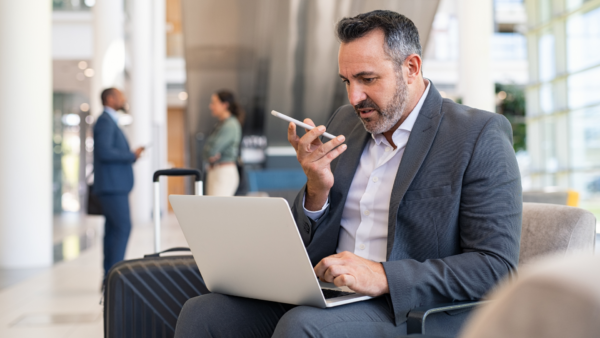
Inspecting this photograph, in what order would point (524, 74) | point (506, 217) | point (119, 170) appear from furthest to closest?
1. point (524, 74)
2. point (119, 170)
3. point (506, 217)

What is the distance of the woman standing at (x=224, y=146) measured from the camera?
5.87 meters

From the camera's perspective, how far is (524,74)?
18906 millimetres

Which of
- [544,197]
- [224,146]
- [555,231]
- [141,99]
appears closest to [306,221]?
[555,231]

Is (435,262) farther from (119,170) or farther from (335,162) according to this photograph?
(119,170)

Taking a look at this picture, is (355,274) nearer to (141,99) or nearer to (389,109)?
(389,109)

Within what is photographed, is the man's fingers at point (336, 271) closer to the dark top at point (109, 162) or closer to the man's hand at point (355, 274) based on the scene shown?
the man's hand at point (355, 274)

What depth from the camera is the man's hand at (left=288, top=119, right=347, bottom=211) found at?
1.47m

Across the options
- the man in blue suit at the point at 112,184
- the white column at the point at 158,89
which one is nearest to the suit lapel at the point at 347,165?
the man in blue suit at the point at 112,184

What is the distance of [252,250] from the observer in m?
1.36

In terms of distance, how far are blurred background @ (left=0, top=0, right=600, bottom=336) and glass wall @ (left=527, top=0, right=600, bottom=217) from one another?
0.8 inches

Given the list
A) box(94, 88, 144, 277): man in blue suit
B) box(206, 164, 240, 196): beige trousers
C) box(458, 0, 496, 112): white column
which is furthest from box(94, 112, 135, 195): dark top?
A: box(458, 0, 496, 112): white column

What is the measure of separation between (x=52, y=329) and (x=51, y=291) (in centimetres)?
123

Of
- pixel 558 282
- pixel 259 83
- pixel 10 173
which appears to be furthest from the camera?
pixel 259 83

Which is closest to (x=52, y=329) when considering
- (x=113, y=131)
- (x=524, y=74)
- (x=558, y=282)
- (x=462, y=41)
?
(x=113, y=131)
